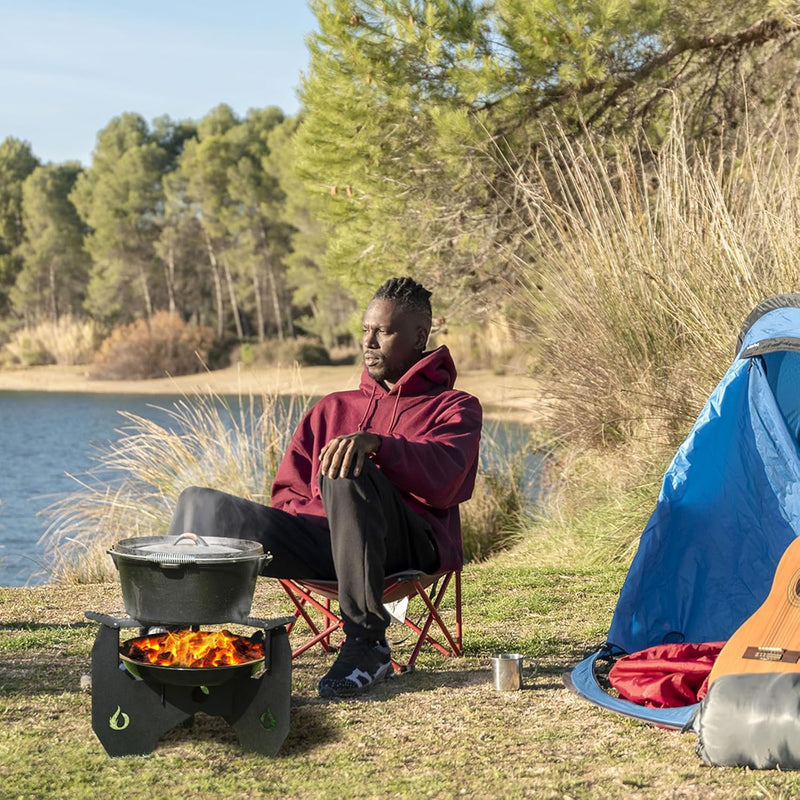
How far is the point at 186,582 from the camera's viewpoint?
2.66 m

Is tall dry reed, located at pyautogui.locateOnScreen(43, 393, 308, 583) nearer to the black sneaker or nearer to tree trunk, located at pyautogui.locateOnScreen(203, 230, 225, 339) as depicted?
the black sneaker

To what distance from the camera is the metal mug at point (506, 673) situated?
10.6 feet

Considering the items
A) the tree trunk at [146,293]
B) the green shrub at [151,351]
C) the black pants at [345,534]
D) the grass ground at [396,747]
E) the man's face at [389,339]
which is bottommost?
the grass ground at [396,747]

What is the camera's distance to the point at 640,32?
8.62m

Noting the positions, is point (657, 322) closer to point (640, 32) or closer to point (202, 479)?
point (202, 479)

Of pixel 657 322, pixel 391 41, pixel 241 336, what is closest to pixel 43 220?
pixel 241 336

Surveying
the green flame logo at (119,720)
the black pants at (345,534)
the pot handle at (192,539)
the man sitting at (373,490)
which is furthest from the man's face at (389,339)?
the green flame logo at (119,720)

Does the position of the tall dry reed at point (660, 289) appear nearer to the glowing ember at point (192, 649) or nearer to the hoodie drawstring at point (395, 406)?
the hoodie drawstring at point (395, 406)

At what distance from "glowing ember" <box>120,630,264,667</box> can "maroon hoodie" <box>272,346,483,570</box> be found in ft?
2.21

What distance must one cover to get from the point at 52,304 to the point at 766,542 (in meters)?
36.7

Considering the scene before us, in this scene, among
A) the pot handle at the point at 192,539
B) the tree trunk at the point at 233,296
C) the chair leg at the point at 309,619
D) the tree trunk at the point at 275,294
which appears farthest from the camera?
the tree trunk at the point at 233,296

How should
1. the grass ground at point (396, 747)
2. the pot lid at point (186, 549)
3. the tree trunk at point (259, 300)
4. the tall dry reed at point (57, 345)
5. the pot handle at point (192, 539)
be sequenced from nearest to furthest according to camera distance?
the grass ground at point (396, 747), the pot lid at point (186, 549), the pot handle at point (192, 539), the tall dry reed at point (57, 345), the tree trunk at point (259, 300)

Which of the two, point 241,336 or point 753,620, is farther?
point 241,336

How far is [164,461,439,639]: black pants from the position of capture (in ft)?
10.1
